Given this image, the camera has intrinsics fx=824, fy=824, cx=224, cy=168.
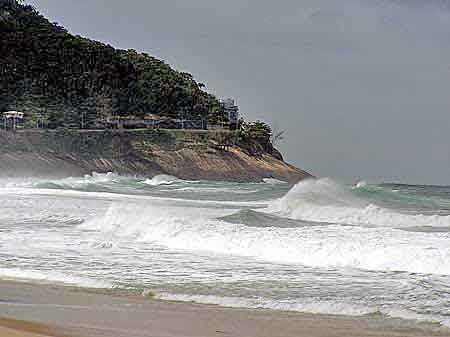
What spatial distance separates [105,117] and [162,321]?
265 feet

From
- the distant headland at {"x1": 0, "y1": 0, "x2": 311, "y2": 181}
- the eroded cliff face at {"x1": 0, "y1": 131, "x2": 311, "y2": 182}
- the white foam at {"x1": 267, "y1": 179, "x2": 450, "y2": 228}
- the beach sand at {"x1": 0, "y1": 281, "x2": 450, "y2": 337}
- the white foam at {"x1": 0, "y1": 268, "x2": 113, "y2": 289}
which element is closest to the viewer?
the beach sand at {"x1": 0, "y1": 281, "x2": 450, "y2": 337}

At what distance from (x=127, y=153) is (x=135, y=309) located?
73961 mm

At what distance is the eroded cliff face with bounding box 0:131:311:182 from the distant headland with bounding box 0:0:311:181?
11 cm

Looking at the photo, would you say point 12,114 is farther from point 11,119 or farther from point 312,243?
point 312,243

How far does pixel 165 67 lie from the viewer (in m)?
104

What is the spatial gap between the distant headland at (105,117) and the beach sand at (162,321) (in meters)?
59.9

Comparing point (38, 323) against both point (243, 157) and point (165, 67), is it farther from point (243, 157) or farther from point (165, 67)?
point (165, 67)

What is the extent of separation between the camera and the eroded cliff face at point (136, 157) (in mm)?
69688

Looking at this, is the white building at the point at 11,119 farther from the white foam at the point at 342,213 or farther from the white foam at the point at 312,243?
the white foam at the point at 312,243

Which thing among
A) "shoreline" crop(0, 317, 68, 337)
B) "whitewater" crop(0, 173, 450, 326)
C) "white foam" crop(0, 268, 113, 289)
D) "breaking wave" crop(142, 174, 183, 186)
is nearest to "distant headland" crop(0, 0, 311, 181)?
"breaking wave" crop(142, 174, 183, 186)

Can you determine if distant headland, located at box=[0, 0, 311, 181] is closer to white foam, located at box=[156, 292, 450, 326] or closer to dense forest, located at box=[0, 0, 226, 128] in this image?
dense forest, located at box=[0, 0, 226, 128]

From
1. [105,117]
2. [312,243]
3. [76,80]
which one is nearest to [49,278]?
[312,243]

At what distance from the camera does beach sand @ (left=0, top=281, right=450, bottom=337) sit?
278 inches

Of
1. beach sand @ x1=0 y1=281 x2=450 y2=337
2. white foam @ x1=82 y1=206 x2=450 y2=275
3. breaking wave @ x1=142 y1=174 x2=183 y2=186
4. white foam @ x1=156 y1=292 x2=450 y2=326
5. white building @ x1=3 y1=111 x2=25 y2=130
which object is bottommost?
beach sand @ x1=0 y1=281 x2=450 y2=337
